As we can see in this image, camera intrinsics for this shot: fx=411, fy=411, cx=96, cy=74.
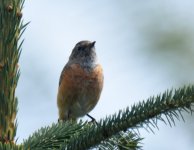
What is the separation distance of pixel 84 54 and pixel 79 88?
3.73 ft

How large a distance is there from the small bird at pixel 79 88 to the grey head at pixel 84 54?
6 centimetres

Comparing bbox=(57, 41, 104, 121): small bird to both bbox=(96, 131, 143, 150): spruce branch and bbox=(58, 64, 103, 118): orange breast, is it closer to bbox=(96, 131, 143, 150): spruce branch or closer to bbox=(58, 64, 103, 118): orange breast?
bbox=(58, 64, 103, 118): orange breast

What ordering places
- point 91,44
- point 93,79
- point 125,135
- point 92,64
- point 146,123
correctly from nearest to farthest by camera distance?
1. point 146,123
2. point 125,135
3. point 93,79
4. point 92,64
5. point 91,44

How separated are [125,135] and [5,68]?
2.92 ft

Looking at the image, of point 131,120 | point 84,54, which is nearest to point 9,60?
point 131,120

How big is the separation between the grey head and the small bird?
62mm

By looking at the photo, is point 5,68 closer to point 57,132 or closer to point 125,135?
point 57,132

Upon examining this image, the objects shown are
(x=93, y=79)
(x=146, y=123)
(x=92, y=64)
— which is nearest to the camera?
(x=146, y=123)

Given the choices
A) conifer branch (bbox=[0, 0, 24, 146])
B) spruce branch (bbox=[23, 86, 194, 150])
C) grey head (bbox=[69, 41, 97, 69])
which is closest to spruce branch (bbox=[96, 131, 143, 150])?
spruce branch (bbox=[23, 86, 194, 150])

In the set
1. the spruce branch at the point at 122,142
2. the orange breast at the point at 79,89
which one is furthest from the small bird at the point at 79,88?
the spruce branch at the point at 122,142

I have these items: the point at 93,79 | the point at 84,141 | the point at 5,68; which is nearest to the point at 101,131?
the point at 84,141

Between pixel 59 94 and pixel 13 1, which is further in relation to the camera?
pixel 59 94

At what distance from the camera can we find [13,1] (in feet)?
9.02

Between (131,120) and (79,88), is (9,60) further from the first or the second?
(79,88)
